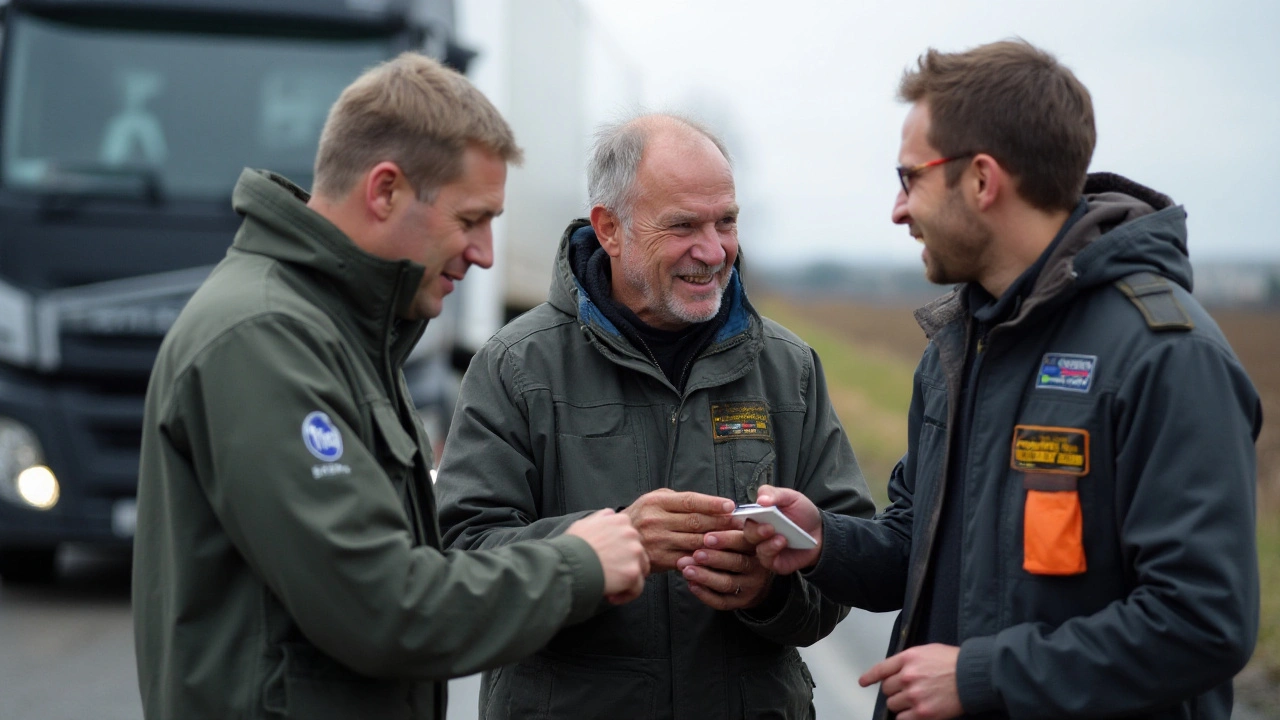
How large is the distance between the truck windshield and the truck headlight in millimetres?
1364

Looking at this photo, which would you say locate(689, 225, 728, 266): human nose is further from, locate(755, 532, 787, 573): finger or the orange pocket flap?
the orange pocket flap

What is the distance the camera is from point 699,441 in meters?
3.23

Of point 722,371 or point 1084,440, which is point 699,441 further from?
point 1084,440

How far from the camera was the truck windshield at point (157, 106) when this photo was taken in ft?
23.7

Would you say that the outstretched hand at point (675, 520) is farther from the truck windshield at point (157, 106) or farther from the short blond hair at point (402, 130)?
the truck windshield at point (157, 106)

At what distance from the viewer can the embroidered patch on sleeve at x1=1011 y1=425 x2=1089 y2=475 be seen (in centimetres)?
236

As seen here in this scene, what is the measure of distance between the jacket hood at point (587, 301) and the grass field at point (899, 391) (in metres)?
1.29

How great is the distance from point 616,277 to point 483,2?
21.5 feet

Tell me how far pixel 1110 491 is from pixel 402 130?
1.45 m

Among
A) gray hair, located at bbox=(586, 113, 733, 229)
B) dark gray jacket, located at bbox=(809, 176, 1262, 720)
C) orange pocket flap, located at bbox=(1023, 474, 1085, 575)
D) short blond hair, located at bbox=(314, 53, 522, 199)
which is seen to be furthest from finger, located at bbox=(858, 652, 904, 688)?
gray hair, located at bbox=(586, 113, 733, 229)

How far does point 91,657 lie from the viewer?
259 inches

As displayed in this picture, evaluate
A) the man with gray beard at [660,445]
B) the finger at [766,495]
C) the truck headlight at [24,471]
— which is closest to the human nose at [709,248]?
the man with gray beard at [660,445]

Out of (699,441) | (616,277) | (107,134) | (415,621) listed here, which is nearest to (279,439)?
(415,621)

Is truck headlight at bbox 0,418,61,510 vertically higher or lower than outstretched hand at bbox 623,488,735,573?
lower
